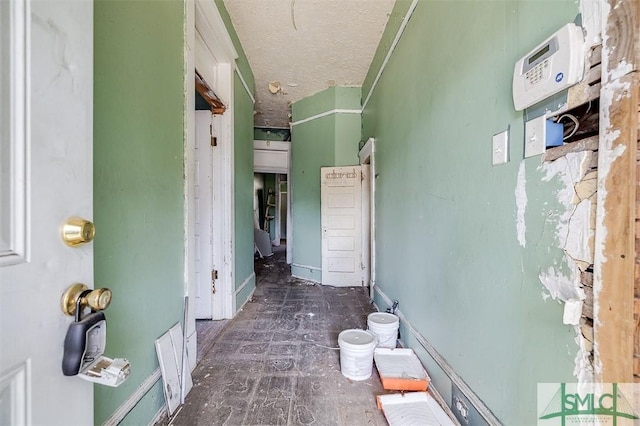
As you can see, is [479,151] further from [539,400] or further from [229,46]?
[229,46]

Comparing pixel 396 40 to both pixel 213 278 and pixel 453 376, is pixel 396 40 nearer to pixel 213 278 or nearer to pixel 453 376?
pixel 453 376

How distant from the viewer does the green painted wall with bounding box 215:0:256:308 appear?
3.15m

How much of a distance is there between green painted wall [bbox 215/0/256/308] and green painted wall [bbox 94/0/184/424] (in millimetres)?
1365

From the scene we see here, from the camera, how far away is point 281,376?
6.19 feet

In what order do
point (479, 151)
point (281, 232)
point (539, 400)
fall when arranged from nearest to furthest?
point (539, 400), point (479, 151), point (281, 232)

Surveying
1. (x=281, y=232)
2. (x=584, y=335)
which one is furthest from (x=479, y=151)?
(x=281, y=232)

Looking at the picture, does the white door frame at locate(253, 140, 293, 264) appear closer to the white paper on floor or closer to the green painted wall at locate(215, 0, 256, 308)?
the green painted wall at locate(215, 0, 256, 308)

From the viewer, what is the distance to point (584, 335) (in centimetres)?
80

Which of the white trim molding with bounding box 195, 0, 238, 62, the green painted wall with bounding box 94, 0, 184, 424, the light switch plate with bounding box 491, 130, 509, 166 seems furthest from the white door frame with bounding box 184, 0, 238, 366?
the light switch plate with bounding box 491, 130, 509, 166

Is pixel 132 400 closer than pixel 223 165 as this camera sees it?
Yes

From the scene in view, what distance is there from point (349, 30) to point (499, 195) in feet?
8.72

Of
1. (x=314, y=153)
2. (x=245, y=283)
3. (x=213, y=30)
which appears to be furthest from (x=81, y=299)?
(x=314, y=153)

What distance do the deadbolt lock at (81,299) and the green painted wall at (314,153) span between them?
4.02m

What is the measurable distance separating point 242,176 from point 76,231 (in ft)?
9.80
